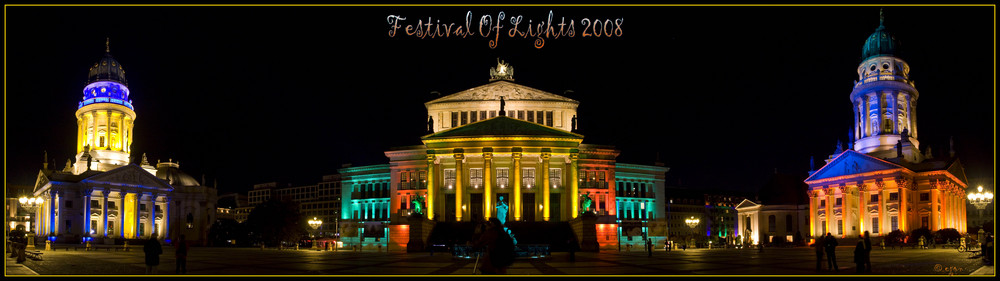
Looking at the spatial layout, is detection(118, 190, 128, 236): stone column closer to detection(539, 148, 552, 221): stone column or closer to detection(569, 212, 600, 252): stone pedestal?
detection(539, 148, 552, 221): stone column

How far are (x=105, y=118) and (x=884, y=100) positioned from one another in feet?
292

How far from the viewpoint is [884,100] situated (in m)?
92.1

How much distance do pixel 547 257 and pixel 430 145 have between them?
34931 millimetres

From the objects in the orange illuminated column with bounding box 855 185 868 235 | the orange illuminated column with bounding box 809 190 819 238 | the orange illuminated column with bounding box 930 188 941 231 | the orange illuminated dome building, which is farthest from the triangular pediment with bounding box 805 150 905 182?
the orange illuminated column with bounding box 930 188 941 231

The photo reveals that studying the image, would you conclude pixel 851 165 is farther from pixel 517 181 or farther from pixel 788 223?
pixel 517 181

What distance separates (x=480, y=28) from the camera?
47.5 metres

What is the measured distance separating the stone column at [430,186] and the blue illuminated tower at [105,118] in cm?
4668

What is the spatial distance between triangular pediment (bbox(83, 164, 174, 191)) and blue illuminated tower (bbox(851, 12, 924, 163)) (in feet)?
268

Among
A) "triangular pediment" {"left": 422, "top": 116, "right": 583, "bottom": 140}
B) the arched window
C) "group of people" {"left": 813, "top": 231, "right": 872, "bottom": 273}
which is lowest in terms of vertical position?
the arched window

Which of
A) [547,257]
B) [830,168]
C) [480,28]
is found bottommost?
[547,257]

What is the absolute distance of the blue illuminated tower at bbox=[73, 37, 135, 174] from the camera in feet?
341

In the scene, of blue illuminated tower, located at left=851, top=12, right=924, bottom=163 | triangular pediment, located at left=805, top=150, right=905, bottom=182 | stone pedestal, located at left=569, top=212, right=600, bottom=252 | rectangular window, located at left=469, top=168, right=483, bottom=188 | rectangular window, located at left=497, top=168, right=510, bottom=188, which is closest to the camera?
stone pedestal, located at left=569, top=212, right=600, bottom=252

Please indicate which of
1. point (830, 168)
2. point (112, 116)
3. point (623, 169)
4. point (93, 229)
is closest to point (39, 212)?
point (93, 229)

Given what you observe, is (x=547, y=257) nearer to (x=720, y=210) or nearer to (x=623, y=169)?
(x=623, y=169)
